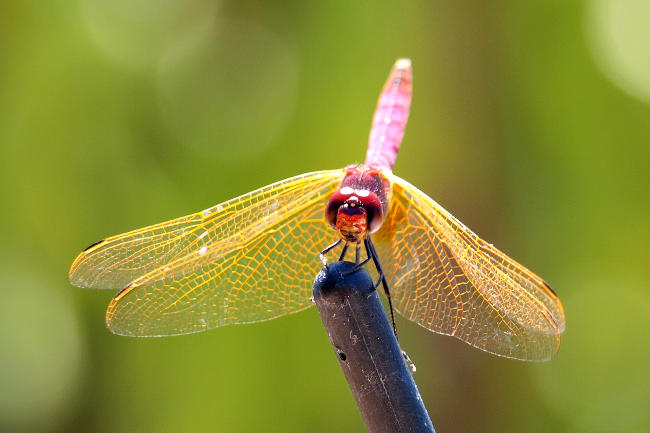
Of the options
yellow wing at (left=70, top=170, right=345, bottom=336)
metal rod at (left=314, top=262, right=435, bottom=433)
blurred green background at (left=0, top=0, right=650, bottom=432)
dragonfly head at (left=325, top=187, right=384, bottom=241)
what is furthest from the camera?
blurred green background at (left=0, top=0, right=650, bottom=432)

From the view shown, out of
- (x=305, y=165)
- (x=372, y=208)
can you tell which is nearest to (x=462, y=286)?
(x=372, y=208)

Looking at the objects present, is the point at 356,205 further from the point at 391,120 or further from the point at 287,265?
the point at 391,120

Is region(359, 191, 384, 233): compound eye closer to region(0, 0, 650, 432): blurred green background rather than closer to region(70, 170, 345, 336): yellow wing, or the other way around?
region(70, 170, 345, 336): yellow wing

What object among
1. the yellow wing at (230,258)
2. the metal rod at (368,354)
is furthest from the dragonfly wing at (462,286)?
the metal rod at (368,354)

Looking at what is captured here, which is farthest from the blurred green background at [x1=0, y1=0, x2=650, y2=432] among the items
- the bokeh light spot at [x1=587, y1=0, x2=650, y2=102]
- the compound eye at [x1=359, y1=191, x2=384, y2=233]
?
the compound eye at [x1=359, y1=191, x2=384, y2=233]

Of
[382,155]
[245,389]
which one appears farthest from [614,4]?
[245,389]
